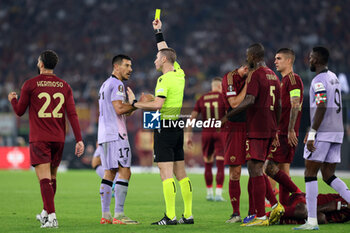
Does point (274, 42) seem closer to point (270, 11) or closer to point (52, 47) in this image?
point (270, 11)

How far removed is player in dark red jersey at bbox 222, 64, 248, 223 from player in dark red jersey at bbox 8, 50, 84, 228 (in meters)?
2.24

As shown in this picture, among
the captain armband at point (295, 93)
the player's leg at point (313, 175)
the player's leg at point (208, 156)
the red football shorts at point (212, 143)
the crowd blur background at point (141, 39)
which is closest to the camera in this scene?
the player's leg at point (313, 175)

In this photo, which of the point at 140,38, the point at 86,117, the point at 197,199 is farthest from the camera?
the point at 140,38

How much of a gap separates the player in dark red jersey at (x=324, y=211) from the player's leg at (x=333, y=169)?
0.30 metres

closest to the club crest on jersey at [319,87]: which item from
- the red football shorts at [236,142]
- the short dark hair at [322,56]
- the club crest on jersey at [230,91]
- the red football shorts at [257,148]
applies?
the short dark hair at [322,56]

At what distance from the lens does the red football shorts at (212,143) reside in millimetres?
12922

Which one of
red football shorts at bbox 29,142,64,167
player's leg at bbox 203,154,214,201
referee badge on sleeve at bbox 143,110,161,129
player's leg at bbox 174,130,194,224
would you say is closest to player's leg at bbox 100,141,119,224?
referee badge on sleeve at bbox 143,110,161,129

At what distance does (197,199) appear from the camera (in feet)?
41.6

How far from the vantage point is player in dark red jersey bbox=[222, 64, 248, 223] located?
26.9 ft

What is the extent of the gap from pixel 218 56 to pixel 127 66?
23589 millimetres

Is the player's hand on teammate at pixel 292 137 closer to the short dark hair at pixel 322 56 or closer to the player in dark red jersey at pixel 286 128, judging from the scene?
the player in dark red jersey at pixel 286 128

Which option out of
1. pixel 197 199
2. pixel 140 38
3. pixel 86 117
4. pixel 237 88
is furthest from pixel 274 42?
pixel 237 88

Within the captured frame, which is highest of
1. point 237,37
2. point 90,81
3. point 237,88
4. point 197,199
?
point 237,37

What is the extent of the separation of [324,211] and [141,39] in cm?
2790
